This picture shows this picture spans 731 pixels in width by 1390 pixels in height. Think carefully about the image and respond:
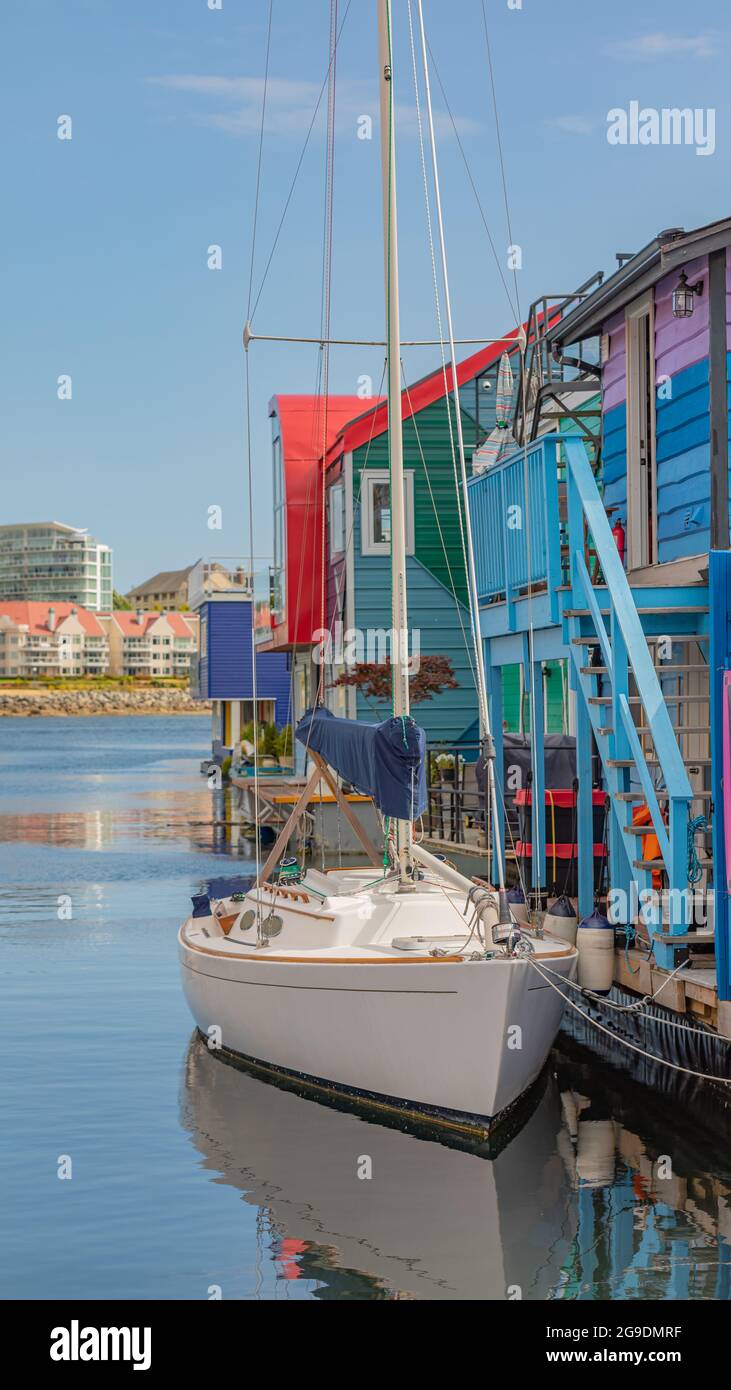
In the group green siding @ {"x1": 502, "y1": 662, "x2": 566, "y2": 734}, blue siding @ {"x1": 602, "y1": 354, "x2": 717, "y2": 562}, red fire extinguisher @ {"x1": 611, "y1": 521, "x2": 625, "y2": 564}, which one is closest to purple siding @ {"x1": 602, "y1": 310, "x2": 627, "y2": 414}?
blue siding @ {"x1": 602, "y1": 354, "x2": 717, "y2": 562}

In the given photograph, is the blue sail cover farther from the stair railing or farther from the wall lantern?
the wall lantern

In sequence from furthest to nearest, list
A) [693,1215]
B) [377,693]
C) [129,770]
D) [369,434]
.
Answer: [129,770]
[369,434]
[377,693]
[693,1215]

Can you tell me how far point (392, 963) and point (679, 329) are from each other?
732cm

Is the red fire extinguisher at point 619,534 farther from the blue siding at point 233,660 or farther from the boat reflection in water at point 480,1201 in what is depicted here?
the blue siding at point 233,660

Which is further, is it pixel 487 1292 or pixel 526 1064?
pixel 526 1064

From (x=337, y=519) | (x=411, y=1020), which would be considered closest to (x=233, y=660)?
(x=337, y=519)

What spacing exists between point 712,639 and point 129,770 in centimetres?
6110

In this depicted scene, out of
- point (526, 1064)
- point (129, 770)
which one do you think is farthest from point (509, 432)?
point (129, 770)

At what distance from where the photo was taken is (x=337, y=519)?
31.8 m

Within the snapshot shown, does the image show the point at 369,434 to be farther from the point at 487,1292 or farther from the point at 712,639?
the point at 487,1292

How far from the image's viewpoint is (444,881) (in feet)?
42.4

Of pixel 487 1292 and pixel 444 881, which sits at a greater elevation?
pixel 444 881

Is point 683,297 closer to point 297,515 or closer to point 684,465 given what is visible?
point 684,465

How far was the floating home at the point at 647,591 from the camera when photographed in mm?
11391
